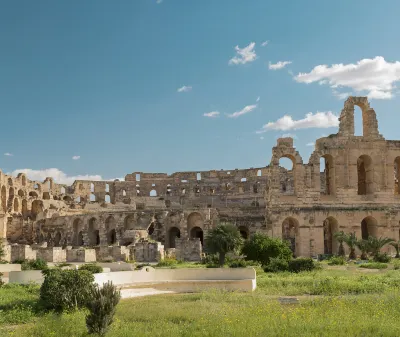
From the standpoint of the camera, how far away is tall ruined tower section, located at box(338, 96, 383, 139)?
40.0 meters

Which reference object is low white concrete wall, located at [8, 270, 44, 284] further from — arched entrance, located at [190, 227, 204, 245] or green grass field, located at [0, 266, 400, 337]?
arched entrance, located at [190, 227, 204, 245]

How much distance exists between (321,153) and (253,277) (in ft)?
72.4

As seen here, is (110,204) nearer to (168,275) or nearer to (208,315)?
(168,275)

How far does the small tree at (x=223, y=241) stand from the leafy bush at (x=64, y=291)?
13997 mm

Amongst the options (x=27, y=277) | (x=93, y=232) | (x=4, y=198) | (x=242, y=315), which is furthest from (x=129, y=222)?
(x=242, y=315)

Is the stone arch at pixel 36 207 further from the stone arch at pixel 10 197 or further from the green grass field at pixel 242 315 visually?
the green grass field at pixel 242 315

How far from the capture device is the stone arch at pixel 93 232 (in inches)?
1896

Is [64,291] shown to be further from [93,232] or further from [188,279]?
[93,232]

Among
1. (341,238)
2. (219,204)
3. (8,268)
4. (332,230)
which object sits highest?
(219,204)

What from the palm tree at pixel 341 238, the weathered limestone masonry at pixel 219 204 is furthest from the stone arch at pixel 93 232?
the palm tree at pixel 341 238

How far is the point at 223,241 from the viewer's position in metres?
29.4

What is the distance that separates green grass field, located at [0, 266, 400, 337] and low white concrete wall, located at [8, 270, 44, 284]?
3.16 metres

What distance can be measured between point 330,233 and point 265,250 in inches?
620

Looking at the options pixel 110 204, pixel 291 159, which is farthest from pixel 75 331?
pixel 110 204
